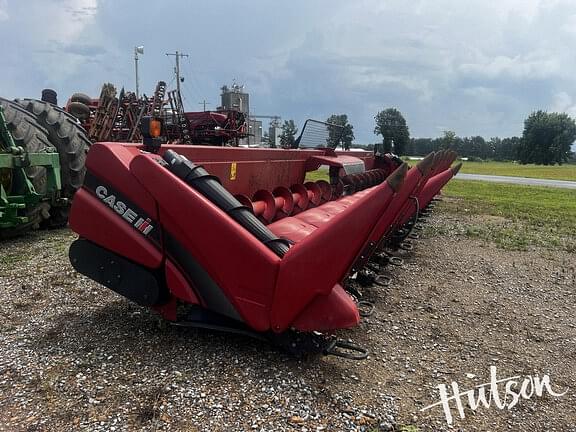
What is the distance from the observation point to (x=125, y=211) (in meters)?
2.77

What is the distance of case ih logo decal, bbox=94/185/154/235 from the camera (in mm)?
2732

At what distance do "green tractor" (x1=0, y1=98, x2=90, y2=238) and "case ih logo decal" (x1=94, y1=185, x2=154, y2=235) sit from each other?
2.57 meters

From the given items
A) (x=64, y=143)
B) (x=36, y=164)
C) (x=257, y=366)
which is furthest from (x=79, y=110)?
(x=257, y=366)

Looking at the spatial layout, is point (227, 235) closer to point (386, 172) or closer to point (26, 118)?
point (26, 118)

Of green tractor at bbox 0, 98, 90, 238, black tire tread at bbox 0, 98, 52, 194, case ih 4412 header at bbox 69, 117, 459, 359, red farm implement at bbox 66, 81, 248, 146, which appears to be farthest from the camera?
red farm implement at bbox 66, 81, 248, 146

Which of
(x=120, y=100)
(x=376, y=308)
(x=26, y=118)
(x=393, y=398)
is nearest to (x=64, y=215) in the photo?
(x=26, y=118)

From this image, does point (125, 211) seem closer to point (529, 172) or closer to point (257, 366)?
point (257, 366)

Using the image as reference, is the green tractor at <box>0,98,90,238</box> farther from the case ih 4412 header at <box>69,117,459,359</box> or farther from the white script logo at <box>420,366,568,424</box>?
the white script logo at <box>420,366,568,424</box>

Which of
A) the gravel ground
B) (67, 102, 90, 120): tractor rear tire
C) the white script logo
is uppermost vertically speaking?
(67, 102, 90, 120): tractor rear tire

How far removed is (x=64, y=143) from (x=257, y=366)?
14.2ft

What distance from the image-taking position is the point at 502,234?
7.23 metres

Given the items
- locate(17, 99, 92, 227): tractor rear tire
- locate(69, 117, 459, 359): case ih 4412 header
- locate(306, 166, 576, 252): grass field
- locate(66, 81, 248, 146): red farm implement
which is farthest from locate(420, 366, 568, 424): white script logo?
locate(66, 81, 248, 146): red farm implement

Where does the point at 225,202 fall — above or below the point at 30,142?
below

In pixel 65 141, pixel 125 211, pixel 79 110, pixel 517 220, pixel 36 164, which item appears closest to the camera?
pixel 125 211
